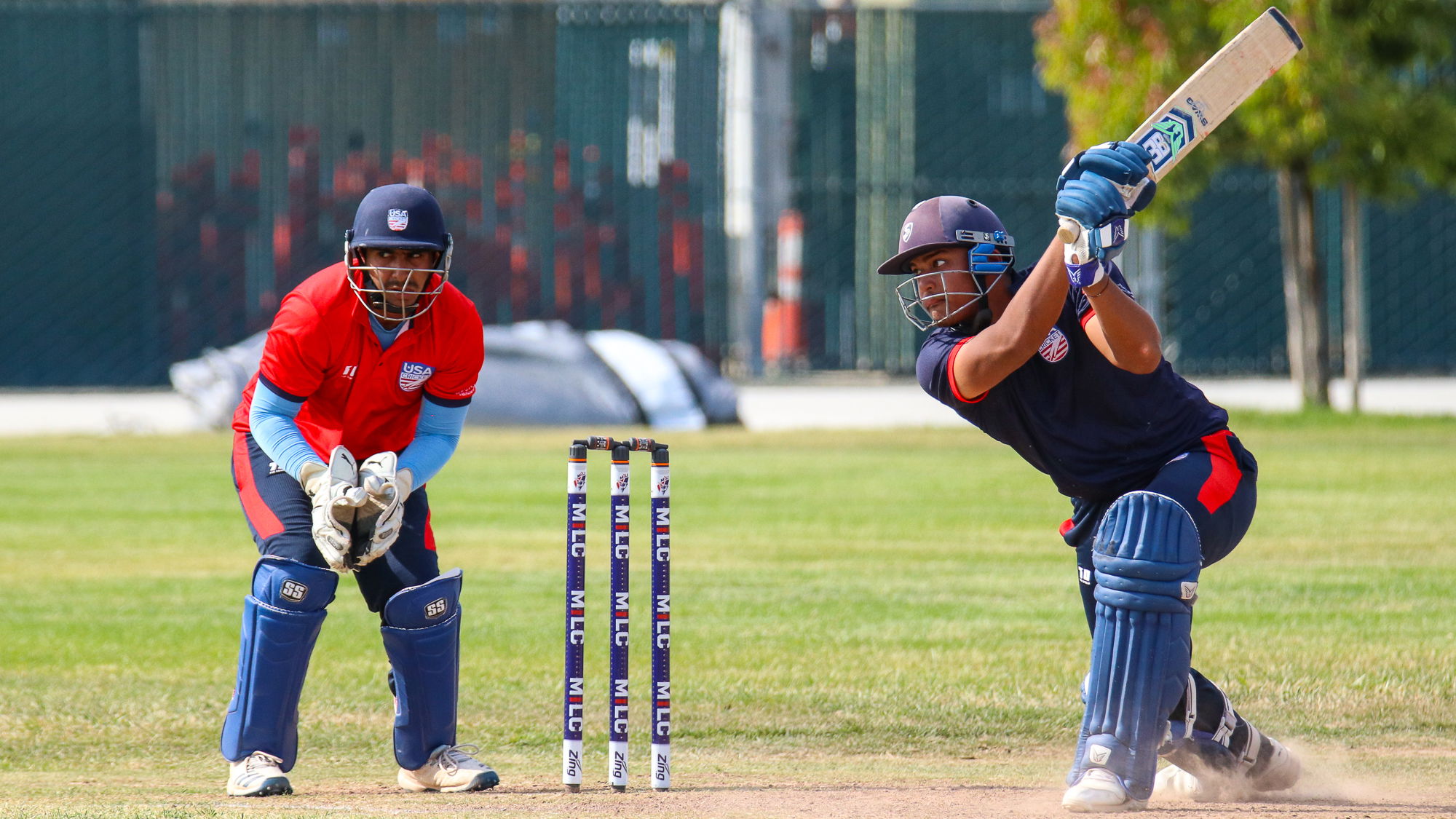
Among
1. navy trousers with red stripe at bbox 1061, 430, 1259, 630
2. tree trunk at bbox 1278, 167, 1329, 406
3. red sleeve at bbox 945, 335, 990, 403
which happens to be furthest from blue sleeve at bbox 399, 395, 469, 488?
tree trunk at bbox 1278, 167, 1329, 406

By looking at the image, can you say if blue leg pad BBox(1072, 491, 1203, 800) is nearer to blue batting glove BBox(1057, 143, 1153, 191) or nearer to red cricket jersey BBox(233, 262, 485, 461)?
blue batting glove BBox(1057, 143, 1153, 191)

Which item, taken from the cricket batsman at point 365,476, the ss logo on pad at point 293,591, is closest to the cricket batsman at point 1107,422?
the cricket batsman at point 365,476

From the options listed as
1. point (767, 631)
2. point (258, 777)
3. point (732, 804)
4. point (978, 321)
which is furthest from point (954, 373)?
point (767, 631)

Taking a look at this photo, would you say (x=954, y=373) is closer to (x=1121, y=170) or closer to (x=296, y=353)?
(x=1121, y=170)

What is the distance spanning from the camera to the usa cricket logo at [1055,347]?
16.3 feet

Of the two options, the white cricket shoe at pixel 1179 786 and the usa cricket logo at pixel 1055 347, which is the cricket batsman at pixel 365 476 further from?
the white cricket shoe at pixel 1179 786

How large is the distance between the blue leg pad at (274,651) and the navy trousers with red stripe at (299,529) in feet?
0.26

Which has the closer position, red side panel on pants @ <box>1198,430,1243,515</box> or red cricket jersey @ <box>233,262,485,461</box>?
red side panel on pants @ <box>1198,430,1243,515</box>

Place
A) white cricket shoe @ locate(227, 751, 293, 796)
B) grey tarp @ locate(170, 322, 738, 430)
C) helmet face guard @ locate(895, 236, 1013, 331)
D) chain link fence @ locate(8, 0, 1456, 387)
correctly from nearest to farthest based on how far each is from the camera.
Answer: helmet face guard @ locate(895, 236, 1013, 331) → white cricket shoe @ locate(227, 751, 293, 796) → grey tarp @ locate(170, 322, 738, 430) → chain link fence @ locate(8, 0, 1456, 387)

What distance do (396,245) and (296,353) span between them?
17.5 inches

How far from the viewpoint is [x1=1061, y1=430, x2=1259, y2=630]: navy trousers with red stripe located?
196 inches

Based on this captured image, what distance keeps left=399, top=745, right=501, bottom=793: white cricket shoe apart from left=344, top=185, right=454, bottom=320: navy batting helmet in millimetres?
1367

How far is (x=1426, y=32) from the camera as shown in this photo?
19.0m

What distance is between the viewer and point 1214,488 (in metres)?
5.01
